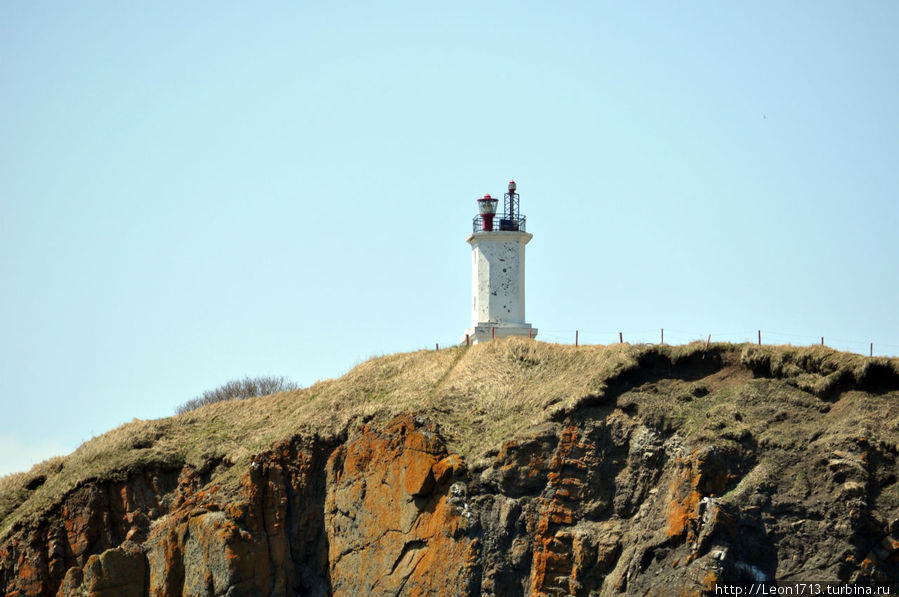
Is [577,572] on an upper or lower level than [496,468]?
lower

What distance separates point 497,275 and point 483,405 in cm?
899

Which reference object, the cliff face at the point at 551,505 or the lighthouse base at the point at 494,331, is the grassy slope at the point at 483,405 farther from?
the lighthouse base at the point at 494,331

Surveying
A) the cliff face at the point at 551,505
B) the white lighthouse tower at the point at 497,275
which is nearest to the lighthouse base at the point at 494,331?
the white lighthouse tower at the point at 497,275

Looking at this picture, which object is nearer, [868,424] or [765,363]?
[868,424]

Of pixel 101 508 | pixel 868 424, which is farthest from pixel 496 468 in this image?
pixel 101 508

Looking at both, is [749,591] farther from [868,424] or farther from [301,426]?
[301,426]

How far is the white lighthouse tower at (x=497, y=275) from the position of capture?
48.9m

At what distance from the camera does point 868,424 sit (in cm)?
3416

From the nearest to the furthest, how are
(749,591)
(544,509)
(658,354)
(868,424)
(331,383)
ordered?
(749,591) < (868,424) < (544,509) < (658,354) < (331,383)

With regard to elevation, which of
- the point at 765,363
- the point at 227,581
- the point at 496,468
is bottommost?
the point at 227,581

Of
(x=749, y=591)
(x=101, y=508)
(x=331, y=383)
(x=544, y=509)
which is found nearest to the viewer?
(x=749, y=591)

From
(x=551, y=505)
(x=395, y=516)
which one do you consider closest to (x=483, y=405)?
(x=395, y=516)

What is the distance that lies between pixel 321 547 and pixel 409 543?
11.2 ft

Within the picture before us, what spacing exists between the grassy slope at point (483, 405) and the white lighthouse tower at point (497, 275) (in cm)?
287
